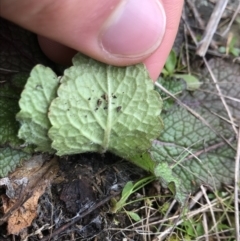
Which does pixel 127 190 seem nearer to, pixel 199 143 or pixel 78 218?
pixel 78 218

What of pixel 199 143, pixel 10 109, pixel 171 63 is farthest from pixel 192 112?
pixel 10 109

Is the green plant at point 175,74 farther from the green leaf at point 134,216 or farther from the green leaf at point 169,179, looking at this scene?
the green leaf at point 134,216

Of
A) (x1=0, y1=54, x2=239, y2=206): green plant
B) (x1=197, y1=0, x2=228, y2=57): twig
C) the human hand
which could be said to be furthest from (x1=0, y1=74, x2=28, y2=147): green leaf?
(x1=197, y1=0, x2=228, y2=57): twig

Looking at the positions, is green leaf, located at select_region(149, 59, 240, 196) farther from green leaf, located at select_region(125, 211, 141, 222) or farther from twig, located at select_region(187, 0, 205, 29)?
twig, located at select_region(187, 0, 205, 29)

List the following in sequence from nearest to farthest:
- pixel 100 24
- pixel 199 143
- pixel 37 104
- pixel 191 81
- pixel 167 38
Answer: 1. pixel 100 24
2. pixel 37 104
3. pixel 167 38
4. pixel 199 143
5. pixel 191 81

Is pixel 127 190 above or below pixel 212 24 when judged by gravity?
below

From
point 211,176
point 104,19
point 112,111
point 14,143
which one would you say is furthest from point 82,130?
point 211,176
